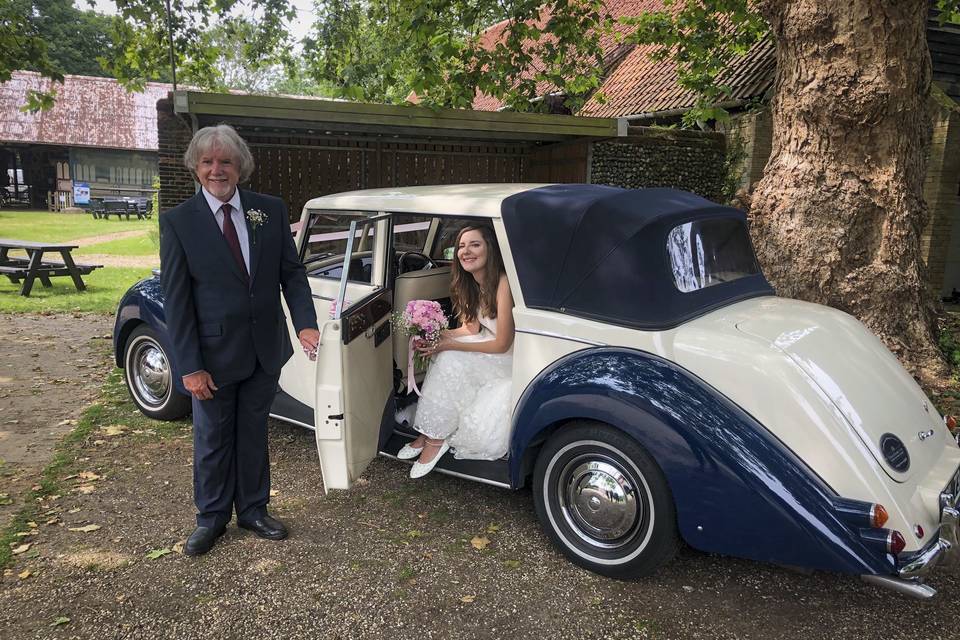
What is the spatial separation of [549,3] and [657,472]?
8976 mm

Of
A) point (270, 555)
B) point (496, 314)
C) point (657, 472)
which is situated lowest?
point (270, 555)

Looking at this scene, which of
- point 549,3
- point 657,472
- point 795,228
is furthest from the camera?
point 549,3

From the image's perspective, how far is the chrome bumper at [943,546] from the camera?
8.16 feet

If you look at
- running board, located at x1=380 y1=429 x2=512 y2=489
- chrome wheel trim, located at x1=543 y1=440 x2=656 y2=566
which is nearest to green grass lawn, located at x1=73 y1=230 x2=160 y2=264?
running board, located at x1=380 y1=429 x2=512 y2=489

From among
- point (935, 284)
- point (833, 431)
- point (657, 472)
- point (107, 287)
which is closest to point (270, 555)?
point (657, 472)

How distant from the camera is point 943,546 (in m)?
2.60

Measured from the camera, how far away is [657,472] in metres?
2.89

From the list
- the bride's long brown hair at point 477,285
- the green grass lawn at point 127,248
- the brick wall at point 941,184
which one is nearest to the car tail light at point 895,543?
the bride's long brown hair at point 477,285

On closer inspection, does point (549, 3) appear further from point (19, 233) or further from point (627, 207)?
point (19, 233)

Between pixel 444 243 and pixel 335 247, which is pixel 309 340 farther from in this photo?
pixel 444 243

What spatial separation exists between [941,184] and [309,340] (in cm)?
1159

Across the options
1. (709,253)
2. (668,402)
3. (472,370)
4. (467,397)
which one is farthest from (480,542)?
(709,253)

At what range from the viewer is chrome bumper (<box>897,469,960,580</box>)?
2.49 m

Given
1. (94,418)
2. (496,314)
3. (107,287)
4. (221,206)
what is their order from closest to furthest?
(221,206) → (496,314) → (94,418) → (107,287)
